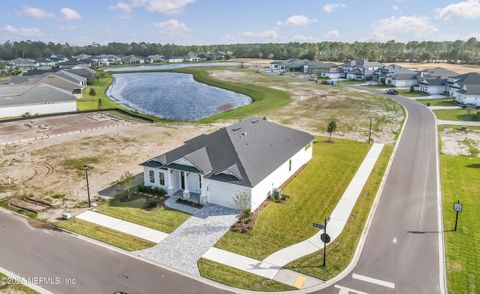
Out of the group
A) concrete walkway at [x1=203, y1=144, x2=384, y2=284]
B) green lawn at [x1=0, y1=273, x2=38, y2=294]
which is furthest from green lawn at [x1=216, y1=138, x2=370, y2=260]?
green lawn at [x1=0, y1=273, x2=38, y2=294]

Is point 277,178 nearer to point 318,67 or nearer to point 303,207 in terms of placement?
point 303,207

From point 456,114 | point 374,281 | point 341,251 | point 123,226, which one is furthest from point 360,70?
point 123,226

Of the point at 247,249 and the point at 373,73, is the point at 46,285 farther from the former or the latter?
the point at 373,73

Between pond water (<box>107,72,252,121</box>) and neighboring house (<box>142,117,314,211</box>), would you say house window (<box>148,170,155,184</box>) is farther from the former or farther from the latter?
pond water (<box>107,72,252,121</box>)

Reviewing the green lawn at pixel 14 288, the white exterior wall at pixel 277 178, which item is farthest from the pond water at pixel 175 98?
the green lawn at pixel 14 288

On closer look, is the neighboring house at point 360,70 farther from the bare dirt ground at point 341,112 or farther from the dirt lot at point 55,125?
the dirt lot at point 55,125

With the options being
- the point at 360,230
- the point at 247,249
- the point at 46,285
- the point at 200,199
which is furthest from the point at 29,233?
the point at 360,230
